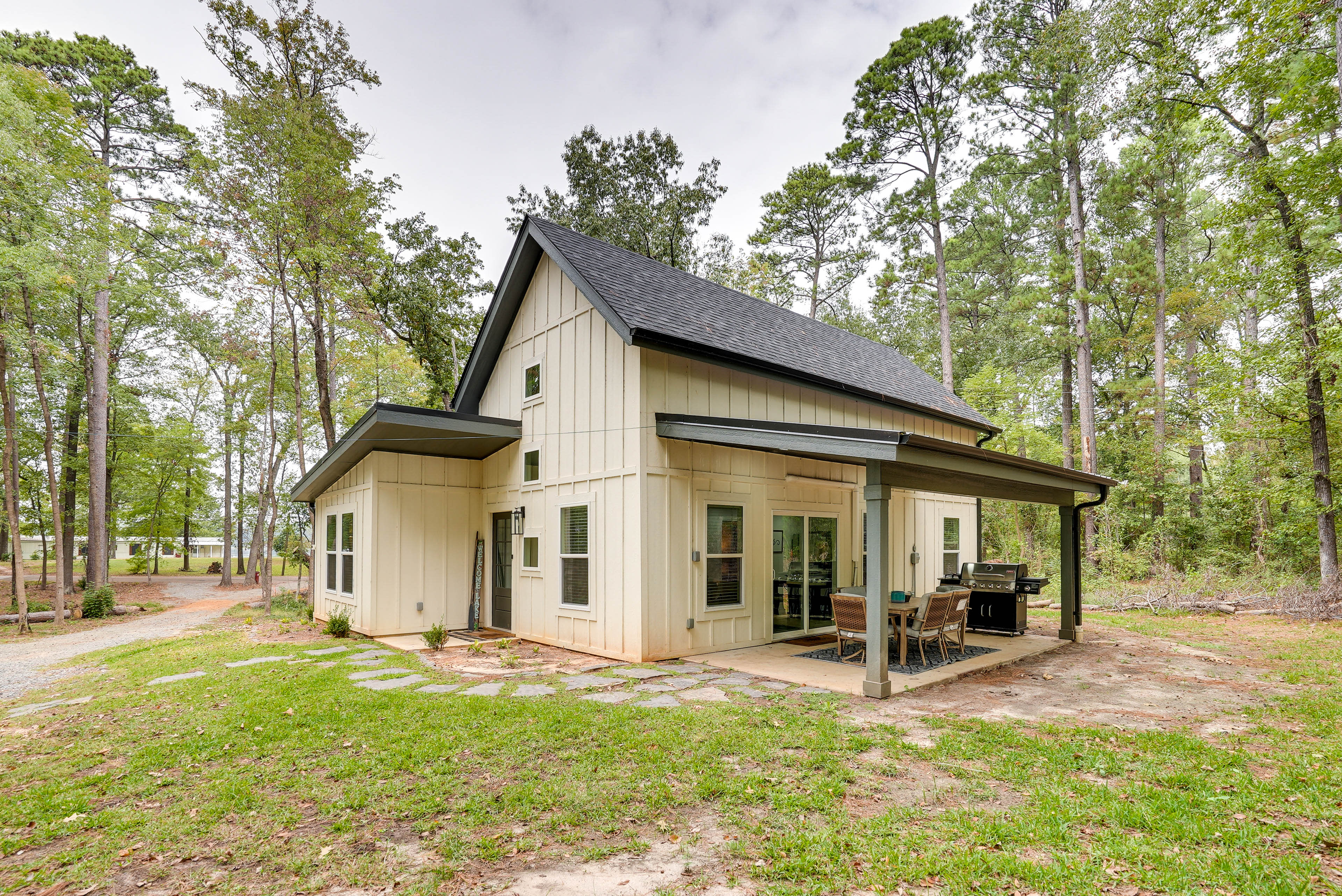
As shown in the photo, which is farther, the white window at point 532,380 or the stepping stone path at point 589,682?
the white window at point 532,380

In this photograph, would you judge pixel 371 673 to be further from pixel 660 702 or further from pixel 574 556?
pixel 660 702

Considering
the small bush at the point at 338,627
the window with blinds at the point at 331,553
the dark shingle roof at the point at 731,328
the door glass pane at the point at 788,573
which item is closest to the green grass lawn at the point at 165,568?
the window with blinds at the point at 331,553

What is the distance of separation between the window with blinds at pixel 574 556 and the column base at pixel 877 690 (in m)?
3.70

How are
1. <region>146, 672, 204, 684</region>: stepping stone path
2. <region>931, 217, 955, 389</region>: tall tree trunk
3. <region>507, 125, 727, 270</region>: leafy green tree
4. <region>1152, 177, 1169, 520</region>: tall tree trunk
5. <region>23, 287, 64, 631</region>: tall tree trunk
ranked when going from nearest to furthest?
<region>146, 672, 204, 684</region>: stepping stone path < <region>23, 287, 64, 631</region>: tall tree trunk < <region>1152, 177, 1169, 520</region>: tall tree trunk < <region>931, 217, 955, 389</region>: tall tree trunk < <region>507, 125, 727, 270</region>: leafy green tree

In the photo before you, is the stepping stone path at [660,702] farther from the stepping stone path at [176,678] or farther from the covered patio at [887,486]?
the stepping stone path at [176,678]

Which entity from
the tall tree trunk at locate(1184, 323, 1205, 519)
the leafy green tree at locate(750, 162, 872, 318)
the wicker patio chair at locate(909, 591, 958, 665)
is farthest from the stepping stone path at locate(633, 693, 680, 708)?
the leafy green tree at locate(750, 162, 872, 318)

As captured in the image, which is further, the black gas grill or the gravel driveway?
the black gas grill

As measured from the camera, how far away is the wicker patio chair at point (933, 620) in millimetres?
7207

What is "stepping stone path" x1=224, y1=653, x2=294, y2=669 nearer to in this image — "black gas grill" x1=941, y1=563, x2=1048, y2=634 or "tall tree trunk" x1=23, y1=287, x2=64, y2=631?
"tall tree trunk" x1=23, y1=287, x2=64, y2=631

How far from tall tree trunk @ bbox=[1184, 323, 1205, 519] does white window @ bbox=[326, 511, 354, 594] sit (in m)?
19.2

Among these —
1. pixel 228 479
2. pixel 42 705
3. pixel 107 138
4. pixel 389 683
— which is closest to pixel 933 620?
pixel 389 683

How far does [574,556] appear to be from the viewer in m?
8.46

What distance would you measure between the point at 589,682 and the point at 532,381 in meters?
5.02

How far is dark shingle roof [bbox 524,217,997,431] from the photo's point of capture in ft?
26.2
